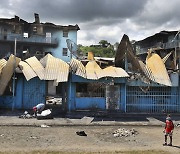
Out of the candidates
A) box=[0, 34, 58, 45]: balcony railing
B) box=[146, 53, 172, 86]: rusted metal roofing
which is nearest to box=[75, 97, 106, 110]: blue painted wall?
box=[146, 53, 172, 86]: rusted metal roofing

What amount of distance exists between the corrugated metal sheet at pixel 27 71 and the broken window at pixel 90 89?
408cm

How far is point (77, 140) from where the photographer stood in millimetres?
14430

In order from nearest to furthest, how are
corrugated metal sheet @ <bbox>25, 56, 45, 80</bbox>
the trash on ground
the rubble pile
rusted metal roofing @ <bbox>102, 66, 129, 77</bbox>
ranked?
the rubble pile < the trash on ground < corrugated metal sheet @ <bbox>25, 56, 45, 80</bbox> < rusted metal roofing @ <bbox>102, 66, 129, 77</bbox>

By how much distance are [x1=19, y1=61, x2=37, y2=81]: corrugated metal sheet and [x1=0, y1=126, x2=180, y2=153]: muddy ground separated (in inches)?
237

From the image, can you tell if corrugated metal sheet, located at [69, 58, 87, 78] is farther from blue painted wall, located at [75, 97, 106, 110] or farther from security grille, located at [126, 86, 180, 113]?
security grille, located at [126, 86, 180, 113]

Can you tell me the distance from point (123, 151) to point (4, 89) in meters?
14.2

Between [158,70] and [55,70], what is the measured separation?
9.20m

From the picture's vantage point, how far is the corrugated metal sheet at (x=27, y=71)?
75.0 ft

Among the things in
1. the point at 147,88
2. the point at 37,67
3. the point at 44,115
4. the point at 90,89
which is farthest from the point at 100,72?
the point at 44,115

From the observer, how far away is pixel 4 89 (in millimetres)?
23312

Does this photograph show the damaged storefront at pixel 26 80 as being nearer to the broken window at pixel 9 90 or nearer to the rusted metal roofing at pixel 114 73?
the broken window at pixel 9 90

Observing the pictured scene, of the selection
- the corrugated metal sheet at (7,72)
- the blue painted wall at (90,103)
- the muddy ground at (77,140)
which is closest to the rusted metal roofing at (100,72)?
the blue painted wall at (90,103)

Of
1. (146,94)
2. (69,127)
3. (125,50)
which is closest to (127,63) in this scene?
(125,50)

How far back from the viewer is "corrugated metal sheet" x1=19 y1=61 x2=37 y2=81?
900 inches
